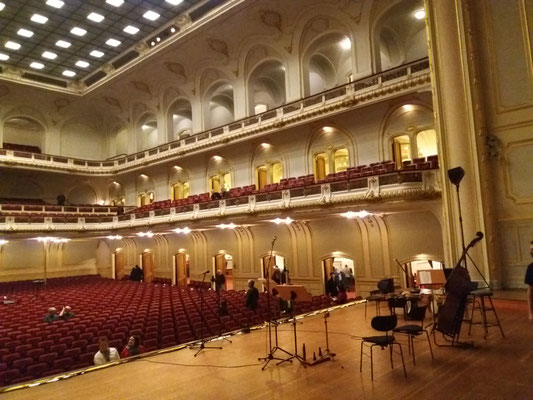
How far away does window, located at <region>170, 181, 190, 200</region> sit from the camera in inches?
898

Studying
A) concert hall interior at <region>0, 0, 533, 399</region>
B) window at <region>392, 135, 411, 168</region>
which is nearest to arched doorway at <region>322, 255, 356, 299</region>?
concert hall interior at <region>0, 0, 533, 399</region>

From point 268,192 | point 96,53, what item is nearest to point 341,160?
point 268,192

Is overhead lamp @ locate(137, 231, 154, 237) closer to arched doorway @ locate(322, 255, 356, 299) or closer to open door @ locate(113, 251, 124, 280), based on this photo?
open door @ locate(113, 251, 124, 280)

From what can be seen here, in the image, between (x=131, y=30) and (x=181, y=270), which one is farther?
(x=181, y=270)

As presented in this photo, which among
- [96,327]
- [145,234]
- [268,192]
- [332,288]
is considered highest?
[268,192]

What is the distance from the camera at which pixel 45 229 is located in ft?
67.8

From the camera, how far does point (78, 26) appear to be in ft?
61.7

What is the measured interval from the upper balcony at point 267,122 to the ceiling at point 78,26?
18.0 feet

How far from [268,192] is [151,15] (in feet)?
35.4

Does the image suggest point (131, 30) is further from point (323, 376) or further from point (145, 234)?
point (323, 376)

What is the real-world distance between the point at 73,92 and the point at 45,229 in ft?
32.6

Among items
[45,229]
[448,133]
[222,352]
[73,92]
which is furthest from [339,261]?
[73,92]

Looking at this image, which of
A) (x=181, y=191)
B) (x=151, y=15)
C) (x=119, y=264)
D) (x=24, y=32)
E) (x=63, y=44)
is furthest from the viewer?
(x=119, y=264)

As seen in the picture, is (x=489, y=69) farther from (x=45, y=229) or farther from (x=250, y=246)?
(x=45, y=229)
